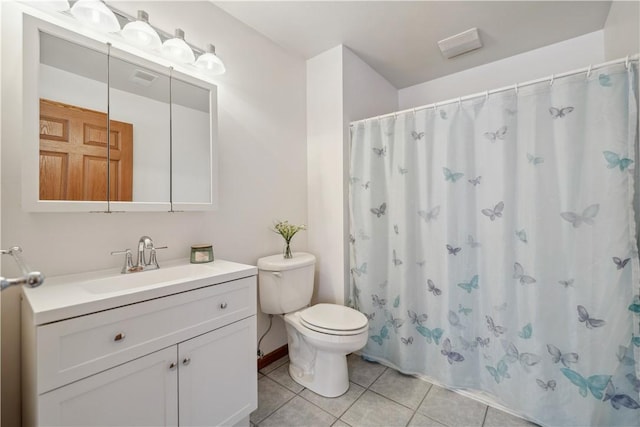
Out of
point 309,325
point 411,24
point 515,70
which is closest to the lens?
point 309,325

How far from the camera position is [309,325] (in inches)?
64.6

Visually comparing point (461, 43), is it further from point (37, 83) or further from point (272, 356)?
point (272, 356)

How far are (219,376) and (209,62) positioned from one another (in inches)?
64.1

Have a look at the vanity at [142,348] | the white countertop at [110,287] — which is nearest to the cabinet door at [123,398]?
the vanity at [142,348]

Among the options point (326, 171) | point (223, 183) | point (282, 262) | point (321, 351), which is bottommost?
point (321, 351)

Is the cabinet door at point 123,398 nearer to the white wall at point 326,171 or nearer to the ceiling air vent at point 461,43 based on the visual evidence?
the white wall at point 326,171

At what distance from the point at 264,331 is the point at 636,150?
2281 mm

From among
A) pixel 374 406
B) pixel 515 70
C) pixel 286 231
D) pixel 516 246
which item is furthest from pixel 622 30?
pixel 374 406

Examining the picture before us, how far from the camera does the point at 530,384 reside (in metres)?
1.45

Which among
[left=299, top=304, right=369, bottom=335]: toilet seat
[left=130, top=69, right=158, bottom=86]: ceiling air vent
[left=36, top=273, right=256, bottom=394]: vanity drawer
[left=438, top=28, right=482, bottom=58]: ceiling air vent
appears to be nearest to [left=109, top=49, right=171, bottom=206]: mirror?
[left=130, top=69, right=158, bottom=86]: ceiling air vent

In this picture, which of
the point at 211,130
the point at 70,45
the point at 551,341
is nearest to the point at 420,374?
the point at 551,341

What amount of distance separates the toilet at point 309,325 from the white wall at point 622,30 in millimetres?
2020

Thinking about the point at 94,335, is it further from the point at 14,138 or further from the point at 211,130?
the point at 211,130

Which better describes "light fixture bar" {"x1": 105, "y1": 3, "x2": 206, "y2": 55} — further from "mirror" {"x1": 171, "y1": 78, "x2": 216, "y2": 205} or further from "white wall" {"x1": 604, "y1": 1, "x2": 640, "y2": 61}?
"white wall" {"x1": 604, "y1": 1, "x2": 640, "y2": 61}
